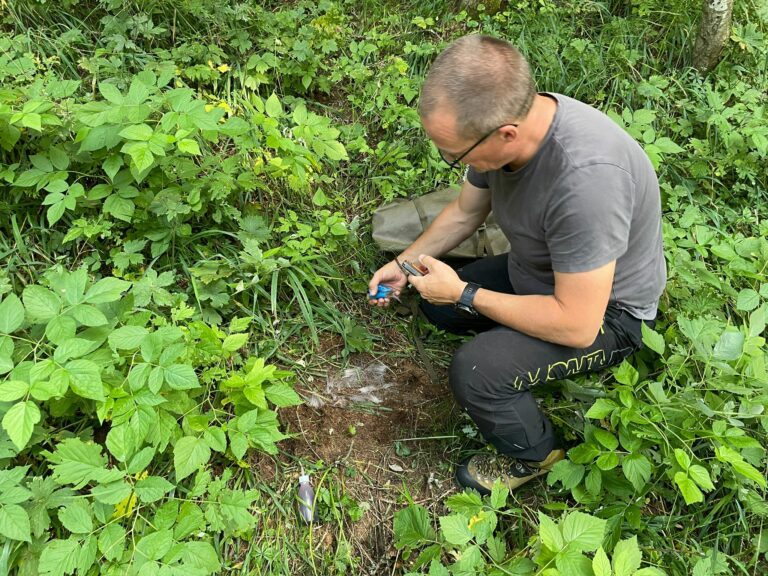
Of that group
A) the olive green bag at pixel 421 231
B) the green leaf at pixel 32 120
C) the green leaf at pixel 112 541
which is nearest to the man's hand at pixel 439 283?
the olive green bag at pixel 421 231

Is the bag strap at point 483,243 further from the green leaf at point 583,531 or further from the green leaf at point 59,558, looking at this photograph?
the green leaf at point 59,558

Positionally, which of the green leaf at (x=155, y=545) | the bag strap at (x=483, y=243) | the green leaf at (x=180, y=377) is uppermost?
the green leaf at (x=180, y=377)

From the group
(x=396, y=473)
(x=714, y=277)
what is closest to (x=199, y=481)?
(x=396, y=473)

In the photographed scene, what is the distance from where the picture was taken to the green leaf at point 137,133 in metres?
2.46

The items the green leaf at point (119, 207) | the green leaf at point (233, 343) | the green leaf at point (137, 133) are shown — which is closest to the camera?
the green leaf at point (233, 343)

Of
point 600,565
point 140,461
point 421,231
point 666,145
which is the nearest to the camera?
point 600,565

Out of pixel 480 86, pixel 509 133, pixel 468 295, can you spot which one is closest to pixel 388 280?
pixel 468 295

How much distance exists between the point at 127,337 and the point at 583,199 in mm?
1758

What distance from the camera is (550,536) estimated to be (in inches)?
74.6

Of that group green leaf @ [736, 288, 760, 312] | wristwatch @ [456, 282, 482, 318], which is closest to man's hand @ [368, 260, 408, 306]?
wristwatch @ [456, 282, 482, 318]

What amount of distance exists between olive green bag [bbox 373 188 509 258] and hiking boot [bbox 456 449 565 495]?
1.12m

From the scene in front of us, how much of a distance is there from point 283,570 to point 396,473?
67cm

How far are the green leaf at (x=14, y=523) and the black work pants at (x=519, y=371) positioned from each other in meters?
1.68

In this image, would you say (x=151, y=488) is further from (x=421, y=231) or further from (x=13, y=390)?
(x=421, y=231)
